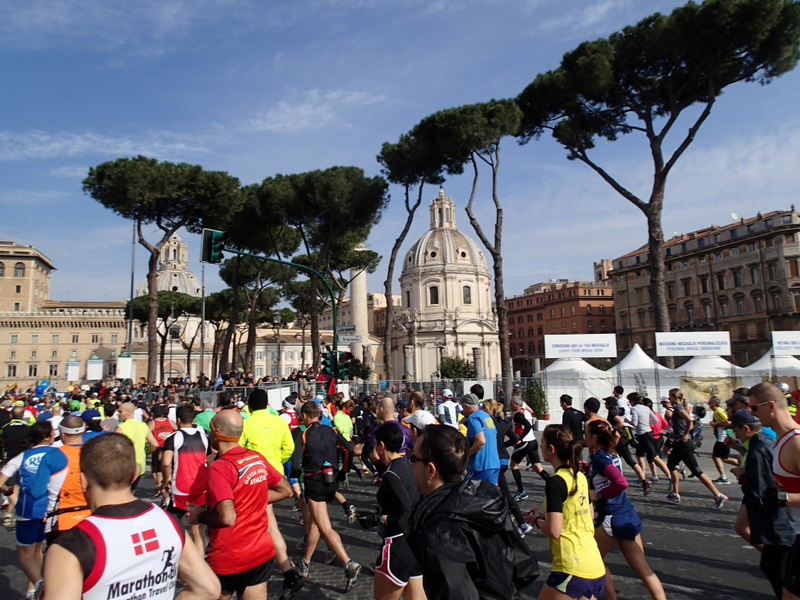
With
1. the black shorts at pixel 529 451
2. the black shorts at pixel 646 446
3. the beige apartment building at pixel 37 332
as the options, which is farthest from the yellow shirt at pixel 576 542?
the beige apartment building at pixel 37 332

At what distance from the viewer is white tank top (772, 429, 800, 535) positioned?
3.34 m

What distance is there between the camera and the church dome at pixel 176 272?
87.8 m

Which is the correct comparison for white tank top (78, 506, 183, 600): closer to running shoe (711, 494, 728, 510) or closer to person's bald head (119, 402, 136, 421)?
person's bald head (119, 402, 136, 421)

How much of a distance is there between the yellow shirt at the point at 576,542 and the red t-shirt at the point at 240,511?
169 centimetres

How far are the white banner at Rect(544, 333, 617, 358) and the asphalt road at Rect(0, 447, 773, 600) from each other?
35.5ft

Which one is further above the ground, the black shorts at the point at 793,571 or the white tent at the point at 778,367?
the white tent at the point at 778,367

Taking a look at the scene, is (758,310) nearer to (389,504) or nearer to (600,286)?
(600,286)

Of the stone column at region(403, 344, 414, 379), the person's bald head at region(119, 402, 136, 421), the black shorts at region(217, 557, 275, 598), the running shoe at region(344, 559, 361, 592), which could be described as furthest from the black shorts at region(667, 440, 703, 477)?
the stone column at region(403, 344, 414, 379)

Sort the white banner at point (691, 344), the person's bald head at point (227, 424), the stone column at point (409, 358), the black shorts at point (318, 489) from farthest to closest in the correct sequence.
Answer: the stone column at point (409, 358)
the white banner at point (691, 344)
the black shorts at point (318, 489)
the person's bald head at point (227, 424)

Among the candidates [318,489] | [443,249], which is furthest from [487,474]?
[443,249]

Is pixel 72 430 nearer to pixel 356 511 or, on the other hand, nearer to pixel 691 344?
pixel 356 511

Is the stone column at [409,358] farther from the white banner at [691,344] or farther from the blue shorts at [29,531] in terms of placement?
the blue shorts at [29,531]

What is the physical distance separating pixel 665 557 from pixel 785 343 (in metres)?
16.7

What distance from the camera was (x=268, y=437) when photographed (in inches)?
205
